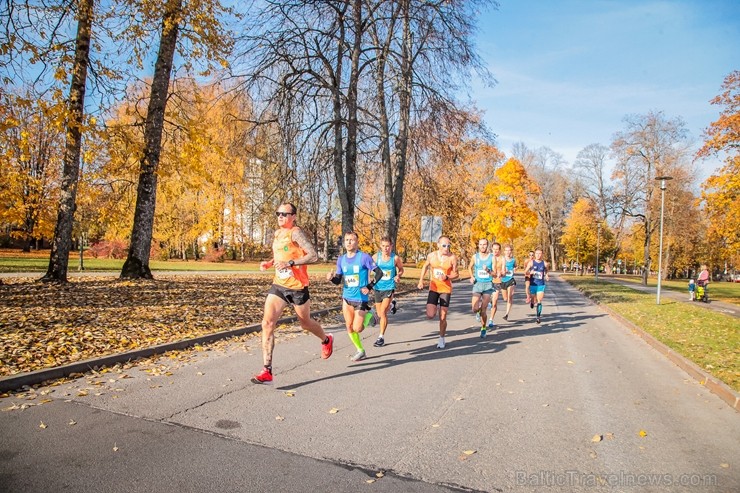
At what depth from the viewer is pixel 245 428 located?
13.5 feet

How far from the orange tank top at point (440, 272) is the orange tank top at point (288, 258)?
10.7ft

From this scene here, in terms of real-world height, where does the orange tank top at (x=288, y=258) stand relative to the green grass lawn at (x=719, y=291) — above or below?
above

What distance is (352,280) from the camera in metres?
7.14

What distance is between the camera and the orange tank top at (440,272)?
27.3 feet

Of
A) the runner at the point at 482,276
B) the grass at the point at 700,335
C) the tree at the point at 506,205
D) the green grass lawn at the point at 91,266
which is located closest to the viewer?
the grass at the point at 700,335

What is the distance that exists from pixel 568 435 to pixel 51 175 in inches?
1026

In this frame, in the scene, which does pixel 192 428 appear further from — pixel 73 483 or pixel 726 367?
pixel 726 367

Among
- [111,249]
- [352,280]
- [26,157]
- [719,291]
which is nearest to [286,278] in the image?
[352,280]

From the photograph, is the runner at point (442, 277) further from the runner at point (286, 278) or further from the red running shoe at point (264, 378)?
the red running shoe at point (264, 378)

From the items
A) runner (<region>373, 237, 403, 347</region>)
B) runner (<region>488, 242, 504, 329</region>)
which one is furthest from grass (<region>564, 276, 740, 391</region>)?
runner (<region>373, 237, 403, 347</region>)

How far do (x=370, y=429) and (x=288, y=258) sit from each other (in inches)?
96.2

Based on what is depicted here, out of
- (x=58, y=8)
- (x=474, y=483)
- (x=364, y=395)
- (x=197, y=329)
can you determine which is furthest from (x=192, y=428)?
(x=58, y=8)

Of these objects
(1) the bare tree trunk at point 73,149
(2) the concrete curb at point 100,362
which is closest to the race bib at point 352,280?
(2) the concrete curb at point 100,362

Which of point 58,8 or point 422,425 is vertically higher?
point 58,8
